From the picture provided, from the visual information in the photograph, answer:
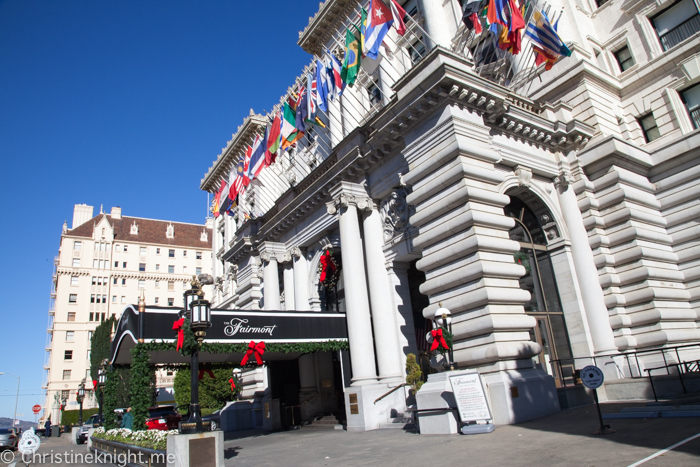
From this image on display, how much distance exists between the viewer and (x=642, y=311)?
18.3 metres

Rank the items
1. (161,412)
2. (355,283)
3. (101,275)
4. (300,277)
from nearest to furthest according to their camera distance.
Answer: (355,283), (300,277), (161,412), (101,275)

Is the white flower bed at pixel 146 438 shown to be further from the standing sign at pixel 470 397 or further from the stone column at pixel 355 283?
the stone column at pixel 355 283

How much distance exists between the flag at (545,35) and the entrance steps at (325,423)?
17365 mm

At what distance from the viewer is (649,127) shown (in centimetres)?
2219

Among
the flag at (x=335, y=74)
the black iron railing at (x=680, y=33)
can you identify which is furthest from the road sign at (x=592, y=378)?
the black iron railing at (x=680, y=33)

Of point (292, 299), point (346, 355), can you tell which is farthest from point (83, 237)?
point (346, 355)

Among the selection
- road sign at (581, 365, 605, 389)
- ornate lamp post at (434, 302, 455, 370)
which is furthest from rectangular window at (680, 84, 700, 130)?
road sign at (581, 365, 605, 389)

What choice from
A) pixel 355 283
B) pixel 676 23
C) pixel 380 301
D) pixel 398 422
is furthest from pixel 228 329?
pixel 676 23

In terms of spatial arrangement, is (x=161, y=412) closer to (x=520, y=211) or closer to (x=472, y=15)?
(x=520, y=211)

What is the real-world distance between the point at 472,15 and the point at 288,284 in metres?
16.6

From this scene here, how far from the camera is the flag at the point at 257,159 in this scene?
1035 inches

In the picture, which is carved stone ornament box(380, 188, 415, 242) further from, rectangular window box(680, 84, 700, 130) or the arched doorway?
rectangular window box(680, 84, 700, 130)

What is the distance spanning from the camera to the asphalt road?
24.9ft

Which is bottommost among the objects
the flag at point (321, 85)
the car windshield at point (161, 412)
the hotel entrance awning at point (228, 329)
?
the car windshield at point (161, 412)
